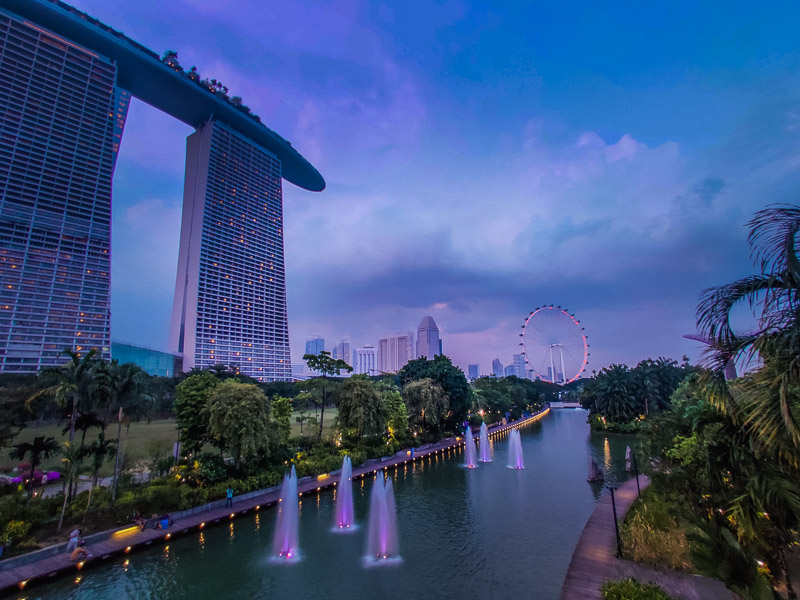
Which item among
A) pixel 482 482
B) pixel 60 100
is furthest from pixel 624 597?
pixel 60 100

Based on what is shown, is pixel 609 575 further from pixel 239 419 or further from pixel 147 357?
pixel 147 357

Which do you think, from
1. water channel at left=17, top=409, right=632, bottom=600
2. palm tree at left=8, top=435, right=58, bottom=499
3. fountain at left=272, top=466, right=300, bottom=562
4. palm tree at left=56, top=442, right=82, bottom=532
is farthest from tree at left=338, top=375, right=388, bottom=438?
palm tree at left=8, top=435, right=58, bottom=499

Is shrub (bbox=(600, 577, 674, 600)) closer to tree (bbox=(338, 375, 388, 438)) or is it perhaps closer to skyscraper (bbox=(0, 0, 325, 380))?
tree (bbox=(338, 375, 388, 438))

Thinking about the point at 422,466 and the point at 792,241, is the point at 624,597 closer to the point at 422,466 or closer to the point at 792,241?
the point at 792,241

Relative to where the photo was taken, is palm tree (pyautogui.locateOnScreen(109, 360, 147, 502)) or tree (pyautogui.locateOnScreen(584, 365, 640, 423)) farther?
tree (pyautogui.locateOnScreen(584, 365, 640, 423))

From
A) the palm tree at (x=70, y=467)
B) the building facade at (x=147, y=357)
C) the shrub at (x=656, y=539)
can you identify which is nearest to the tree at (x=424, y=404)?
the shrub at (x=656, y=539)

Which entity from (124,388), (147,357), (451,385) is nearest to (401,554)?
(124,388)
